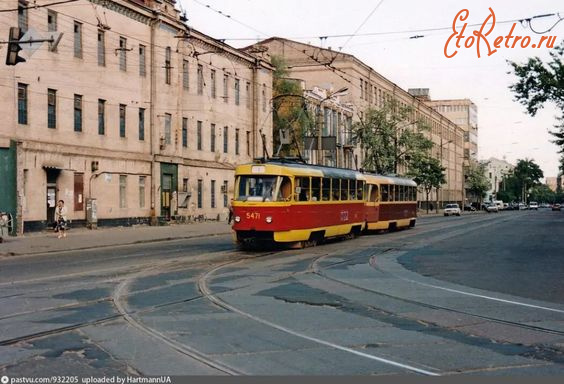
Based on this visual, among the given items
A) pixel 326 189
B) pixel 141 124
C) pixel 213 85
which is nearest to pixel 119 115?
pixel 141 124

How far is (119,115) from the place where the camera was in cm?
3934

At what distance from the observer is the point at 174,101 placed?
44250 millimetres

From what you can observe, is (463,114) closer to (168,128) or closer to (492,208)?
(492,208)

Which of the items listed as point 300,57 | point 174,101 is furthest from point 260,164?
point 300,57

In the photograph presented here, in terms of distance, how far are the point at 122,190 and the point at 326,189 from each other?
16.9m

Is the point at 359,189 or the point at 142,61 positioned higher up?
the point at 142,61

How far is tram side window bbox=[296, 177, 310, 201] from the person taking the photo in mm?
23414

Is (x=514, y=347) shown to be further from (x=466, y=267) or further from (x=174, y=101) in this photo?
(x=174, y=101)

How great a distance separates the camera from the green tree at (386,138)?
6519cm

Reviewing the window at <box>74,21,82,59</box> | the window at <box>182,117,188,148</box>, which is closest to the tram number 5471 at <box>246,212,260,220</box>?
the window at <box>74,21,82,59</box>

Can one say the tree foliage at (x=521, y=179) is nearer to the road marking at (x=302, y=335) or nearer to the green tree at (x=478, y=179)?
the green tree at (x=478, y=179)

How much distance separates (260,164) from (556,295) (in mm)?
11564

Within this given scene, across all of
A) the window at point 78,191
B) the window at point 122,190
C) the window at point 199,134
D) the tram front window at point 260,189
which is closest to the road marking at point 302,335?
the tram front window at point 260,189

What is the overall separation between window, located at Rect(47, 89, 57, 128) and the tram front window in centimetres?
1508
